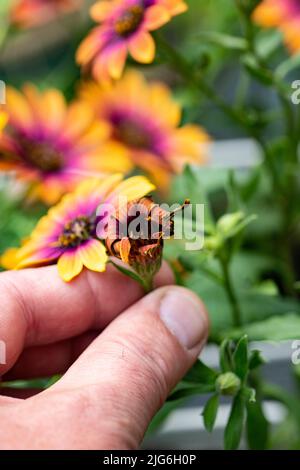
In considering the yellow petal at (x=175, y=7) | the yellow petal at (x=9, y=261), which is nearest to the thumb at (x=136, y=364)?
the yellow petal at (x=9, y=261)

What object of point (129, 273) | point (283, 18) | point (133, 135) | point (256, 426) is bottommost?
point (256, 426)

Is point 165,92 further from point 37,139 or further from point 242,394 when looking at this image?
point 242,394

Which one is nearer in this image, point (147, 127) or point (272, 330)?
point (272, 330)

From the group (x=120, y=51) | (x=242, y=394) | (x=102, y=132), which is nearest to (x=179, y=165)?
(x=102, y=132)

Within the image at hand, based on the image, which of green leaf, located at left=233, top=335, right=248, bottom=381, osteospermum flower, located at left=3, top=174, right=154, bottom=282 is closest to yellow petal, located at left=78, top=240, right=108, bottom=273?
osteospermum flower, located at left=3, top=174, right=154, bottom=282

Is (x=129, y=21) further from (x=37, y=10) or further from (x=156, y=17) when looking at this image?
(x=37, y=10)

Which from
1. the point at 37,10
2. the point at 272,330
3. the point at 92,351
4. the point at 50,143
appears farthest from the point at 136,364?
the point at 37,10
